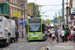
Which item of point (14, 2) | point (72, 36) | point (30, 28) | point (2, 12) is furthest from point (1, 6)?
point (72, 36)

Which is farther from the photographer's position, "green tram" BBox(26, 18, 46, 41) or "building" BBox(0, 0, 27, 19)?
"building" BBox(0, 0, 27, 19)

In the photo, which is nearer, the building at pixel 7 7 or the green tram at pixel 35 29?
the green tram at pixel 35 29

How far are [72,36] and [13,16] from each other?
23862 mm

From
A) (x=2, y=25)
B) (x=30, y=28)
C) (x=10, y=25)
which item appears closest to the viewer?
(x=2, y=25)

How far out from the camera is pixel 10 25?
2839cm

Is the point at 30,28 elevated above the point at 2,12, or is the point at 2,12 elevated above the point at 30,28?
the point at 2,12

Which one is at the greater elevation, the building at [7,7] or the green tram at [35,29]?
the building at [7,7]

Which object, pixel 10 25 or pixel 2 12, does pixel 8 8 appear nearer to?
pixel 2 12

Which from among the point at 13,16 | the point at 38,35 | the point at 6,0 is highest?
the point at 6,0

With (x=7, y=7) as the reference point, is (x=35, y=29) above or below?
below

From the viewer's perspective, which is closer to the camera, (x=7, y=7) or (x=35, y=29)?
(x=35, y=29)

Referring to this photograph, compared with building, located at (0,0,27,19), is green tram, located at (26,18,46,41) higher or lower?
lower

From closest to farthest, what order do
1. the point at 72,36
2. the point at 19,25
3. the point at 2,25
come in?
the point at 2,25, the point at 72,36, the point at 19,25

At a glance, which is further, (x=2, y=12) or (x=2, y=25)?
(x=2, y=12)
